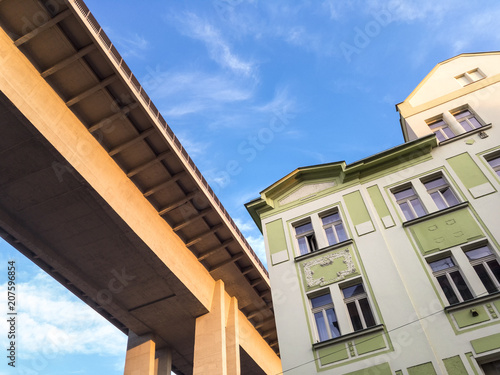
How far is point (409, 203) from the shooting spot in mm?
14867

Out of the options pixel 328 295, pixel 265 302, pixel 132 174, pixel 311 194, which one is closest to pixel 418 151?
pixel 311 194

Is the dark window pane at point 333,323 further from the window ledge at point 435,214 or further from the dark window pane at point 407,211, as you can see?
the dark window pane at point 407,211

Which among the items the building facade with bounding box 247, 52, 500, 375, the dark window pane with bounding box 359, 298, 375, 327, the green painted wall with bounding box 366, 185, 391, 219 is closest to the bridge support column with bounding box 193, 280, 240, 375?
the building facade with bounding box 247, 52, 500, 375

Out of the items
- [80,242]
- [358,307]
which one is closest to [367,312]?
[358,307]

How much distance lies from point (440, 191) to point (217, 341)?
14.2m

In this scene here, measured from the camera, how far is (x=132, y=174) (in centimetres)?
1970

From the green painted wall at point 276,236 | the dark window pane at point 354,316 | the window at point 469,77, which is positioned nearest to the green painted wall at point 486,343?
the dark window pane at point 354,316

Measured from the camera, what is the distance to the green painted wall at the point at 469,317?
35.5 feet

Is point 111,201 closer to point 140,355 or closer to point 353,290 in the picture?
point 353,290

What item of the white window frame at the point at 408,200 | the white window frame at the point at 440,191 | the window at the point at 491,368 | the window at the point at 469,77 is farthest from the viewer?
the window at the point at 469,77

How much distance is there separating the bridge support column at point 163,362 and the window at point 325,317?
16501mm

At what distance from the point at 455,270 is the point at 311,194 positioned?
21.4ft

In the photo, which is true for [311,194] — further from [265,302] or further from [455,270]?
[265,302]

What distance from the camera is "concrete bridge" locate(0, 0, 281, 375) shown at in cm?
1552
